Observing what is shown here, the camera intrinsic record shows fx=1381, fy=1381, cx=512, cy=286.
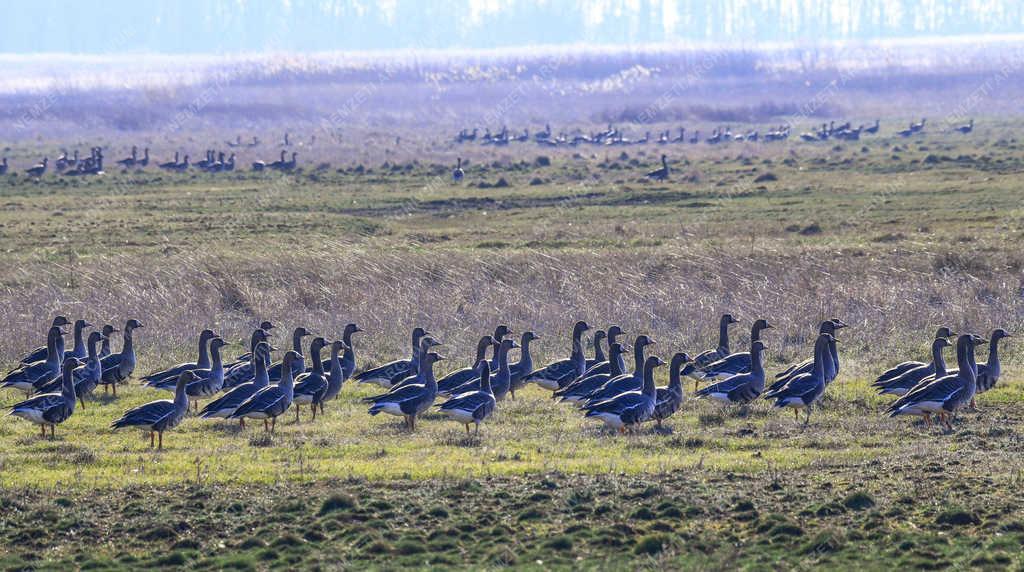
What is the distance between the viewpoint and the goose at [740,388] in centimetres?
1742

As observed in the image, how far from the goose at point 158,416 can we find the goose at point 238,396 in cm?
72

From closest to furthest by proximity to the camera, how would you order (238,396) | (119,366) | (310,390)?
(238,396) → (310,390) → (119,366)

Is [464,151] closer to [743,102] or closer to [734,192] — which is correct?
[734,192]

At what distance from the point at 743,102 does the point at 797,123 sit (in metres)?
33.4

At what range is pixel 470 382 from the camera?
1839 cm

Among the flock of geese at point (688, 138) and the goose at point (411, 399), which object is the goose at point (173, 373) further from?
the flock of geese at point (688, 138)

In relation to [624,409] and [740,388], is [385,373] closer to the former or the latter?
[624,409]

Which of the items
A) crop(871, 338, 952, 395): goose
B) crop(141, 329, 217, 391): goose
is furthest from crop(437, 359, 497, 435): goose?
crop(871, 338, 952, 395): goose

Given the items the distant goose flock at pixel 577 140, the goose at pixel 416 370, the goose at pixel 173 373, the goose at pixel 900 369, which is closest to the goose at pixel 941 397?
the goose at pixel 900 369

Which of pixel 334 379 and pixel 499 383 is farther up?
pixel 334 379

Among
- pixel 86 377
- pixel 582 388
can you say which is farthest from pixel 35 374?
pixel 582 388

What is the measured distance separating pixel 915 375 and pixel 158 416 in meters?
9.47

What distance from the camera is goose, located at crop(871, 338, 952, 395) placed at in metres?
17.6

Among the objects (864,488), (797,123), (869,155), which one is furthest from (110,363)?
(797,123)
